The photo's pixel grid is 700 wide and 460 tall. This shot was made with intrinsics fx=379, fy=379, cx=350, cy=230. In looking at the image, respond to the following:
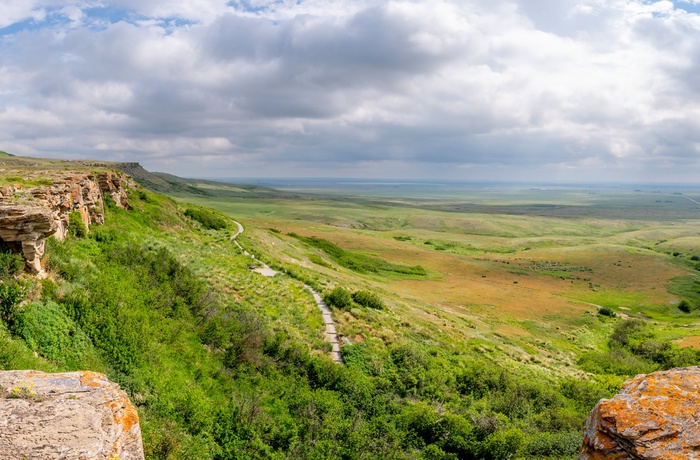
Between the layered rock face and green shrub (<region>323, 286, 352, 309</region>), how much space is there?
13.7m

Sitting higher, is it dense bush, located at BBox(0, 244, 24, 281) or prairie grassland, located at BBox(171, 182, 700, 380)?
dense bush, located at BBox(0, 244, 24, 281)

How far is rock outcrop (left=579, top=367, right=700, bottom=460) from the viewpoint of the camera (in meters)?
4.63

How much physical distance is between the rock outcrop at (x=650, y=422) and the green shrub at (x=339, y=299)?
19.1 m

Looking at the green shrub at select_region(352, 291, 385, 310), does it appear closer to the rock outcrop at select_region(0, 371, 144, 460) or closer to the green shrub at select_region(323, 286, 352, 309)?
the green shrub at select_region(323, 286, 352, 309)

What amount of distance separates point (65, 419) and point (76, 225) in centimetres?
1485

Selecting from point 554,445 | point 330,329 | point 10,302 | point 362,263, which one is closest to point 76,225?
point 10,302

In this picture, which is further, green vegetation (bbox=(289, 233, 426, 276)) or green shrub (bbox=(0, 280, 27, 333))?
green vegetation (bbox=(289, 233, 426, 276))

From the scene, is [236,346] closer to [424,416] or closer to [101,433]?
[424,416]

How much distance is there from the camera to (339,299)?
79.8 ft

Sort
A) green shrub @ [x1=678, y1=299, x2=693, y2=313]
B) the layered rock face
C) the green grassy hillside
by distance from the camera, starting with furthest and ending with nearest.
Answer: green shrub @ [x1=678, y1=299, x2=693, y2=313]
the layered rock face
the green grassy hillside

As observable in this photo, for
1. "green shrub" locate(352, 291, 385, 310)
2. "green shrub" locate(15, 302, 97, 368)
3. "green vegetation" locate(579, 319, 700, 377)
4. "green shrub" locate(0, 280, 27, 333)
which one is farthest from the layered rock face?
"green vegetation" locate(579, 319, 700, 377)

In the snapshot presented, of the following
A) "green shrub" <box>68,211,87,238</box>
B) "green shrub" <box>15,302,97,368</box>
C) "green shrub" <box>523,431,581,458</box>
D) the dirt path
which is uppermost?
"green shrub" <box>68,211,87,238</box>

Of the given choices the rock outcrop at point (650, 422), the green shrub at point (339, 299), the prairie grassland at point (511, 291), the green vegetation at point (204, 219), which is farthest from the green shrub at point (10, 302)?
the green vegetation at point (204, 219)

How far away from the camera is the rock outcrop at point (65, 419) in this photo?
194 inches
